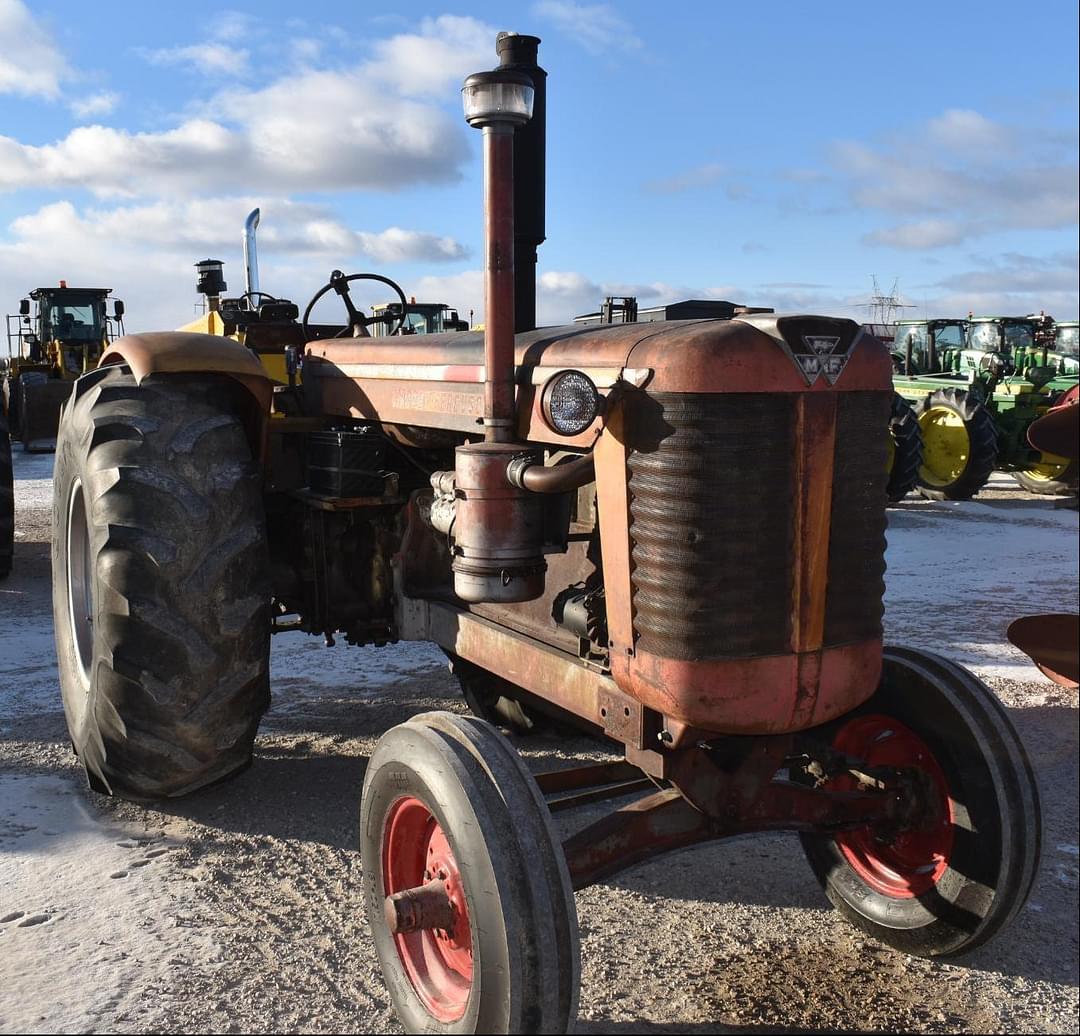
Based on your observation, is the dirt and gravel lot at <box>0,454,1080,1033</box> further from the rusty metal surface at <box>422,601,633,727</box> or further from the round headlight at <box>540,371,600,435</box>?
the round headlight at <box>540,371,600,435</box>

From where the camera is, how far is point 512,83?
7.45ft

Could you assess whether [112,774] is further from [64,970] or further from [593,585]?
[593,585]

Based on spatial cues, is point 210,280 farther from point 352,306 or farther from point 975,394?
point 975,394

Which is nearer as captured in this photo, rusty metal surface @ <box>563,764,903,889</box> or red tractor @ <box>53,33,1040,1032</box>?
red tractor @ <box>53,33,1040,1032</box>

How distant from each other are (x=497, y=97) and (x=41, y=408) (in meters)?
13.8

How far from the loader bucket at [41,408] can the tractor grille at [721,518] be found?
13.4m

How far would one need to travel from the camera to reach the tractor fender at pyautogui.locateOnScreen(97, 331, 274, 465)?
3260 millimetres

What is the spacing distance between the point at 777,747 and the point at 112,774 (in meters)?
1.93

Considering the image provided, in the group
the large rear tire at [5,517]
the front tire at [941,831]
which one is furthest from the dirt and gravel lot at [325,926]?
the large rear tire at [5,517]

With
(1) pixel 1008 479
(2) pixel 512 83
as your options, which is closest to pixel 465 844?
(2) pixel 512 83

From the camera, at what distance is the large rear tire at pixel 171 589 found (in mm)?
3029

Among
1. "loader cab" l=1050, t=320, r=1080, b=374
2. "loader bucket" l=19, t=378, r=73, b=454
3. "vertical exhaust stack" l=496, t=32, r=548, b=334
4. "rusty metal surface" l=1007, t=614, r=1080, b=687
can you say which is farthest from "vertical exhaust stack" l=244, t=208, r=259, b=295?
"loader cab" l=1050, t=320, r=1080, b=374

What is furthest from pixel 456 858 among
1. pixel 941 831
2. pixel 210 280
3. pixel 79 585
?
pixel 210 280

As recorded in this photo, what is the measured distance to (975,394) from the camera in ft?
39.4
